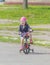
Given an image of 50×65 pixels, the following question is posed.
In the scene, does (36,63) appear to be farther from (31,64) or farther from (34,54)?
(34,54)

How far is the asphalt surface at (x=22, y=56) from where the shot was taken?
10.7m

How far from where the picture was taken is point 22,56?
11.9 m

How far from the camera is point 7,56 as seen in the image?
39.1ft

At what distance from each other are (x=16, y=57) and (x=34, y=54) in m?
0.89

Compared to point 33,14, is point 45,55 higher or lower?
higher

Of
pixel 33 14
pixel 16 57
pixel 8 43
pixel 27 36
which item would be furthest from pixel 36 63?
pixel 33 14

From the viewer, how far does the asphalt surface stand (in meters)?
10.7

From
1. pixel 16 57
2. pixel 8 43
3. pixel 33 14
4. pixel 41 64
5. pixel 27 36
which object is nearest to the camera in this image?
pixel 41 64

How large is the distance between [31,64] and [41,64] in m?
0.28

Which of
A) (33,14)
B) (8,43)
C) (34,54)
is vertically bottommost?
(33,14)

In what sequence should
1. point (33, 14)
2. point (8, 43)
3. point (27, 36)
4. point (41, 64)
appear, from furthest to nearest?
point (33, 14)
point (8, 43)
point (27, 36)
point (41, 64)

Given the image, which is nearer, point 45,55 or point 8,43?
point 45,55

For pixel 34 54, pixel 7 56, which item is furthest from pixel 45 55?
pixel 7 56

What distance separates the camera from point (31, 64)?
10336 millimetres
